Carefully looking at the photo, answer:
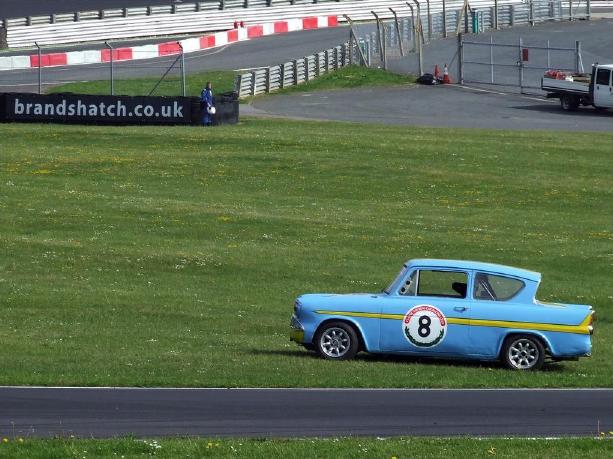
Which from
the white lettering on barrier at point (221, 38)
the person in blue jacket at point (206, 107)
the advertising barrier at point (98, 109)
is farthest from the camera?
the white lettering on barrier at point (221, 38)

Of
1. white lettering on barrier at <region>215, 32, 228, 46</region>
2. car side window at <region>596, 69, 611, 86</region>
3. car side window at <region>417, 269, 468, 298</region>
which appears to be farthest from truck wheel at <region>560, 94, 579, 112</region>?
car side window at <region>417, 269, 468, 298</region>

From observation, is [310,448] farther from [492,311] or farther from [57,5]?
[57,5]

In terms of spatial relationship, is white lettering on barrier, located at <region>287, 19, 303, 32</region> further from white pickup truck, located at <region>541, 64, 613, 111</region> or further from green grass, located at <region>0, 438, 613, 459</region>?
green grass, located at <region>0, 438, 613, 459</region>

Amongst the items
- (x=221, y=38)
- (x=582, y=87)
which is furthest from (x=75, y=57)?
(x=582, y=87)

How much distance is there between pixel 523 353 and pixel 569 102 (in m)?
34.2

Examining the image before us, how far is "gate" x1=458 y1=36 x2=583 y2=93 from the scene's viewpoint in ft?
178

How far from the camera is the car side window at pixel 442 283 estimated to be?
15820mm

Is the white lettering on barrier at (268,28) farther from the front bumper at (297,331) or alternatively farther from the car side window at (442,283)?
the car side window at (442,283)

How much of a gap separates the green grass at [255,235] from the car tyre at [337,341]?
0.85 feet

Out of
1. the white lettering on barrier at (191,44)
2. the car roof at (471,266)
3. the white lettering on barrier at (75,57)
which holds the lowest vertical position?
the car roof at (471,266)

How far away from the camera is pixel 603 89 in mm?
46969

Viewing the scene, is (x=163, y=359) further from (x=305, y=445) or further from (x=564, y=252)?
(x=564, y=252)

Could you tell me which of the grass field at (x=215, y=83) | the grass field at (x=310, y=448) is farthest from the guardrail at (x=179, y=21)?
the grass field at (x=310, y=448)

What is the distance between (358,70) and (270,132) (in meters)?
17.9
